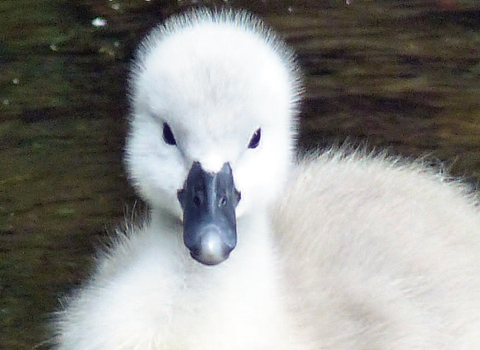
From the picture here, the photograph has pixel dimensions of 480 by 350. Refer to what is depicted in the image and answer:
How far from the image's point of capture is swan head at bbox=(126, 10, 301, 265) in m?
1.82

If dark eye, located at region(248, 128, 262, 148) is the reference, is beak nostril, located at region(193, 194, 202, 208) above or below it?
below

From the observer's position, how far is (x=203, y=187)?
1814 millimetres

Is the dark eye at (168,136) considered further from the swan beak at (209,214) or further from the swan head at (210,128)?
the swan beak at (209,214)

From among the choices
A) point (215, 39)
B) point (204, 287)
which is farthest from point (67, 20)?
point (204, 287)

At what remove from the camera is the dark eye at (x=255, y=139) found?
194cm

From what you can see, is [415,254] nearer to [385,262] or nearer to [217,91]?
[385,262]

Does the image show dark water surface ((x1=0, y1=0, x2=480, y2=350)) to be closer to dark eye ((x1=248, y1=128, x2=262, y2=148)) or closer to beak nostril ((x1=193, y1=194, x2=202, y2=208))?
dark eye ((x1=248, y1=128, x2=262, y2=148))

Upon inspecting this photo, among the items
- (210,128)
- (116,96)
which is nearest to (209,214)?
(210,128)

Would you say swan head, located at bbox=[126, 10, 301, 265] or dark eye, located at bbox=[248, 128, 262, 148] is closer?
swan head, located at bbox=[126, 10, 301, 265]

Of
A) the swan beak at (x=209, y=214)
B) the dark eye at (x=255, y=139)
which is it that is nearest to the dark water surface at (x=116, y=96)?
the dark eye at (x=255, y=139)

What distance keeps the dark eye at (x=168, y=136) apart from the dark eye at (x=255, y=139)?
0.14 m

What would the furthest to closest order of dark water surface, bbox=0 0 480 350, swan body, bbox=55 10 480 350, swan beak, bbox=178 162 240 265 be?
A: dark water surface, bbox=0 0 480 350 < swan body, bbox=55 10 480 350 < swan beak, bbox=178 162 240 265

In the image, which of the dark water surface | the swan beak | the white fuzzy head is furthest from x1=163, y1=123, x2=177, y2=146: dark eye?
the dark water surface

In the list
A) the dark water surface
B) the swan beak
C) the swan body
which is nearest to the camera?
the swan beak
